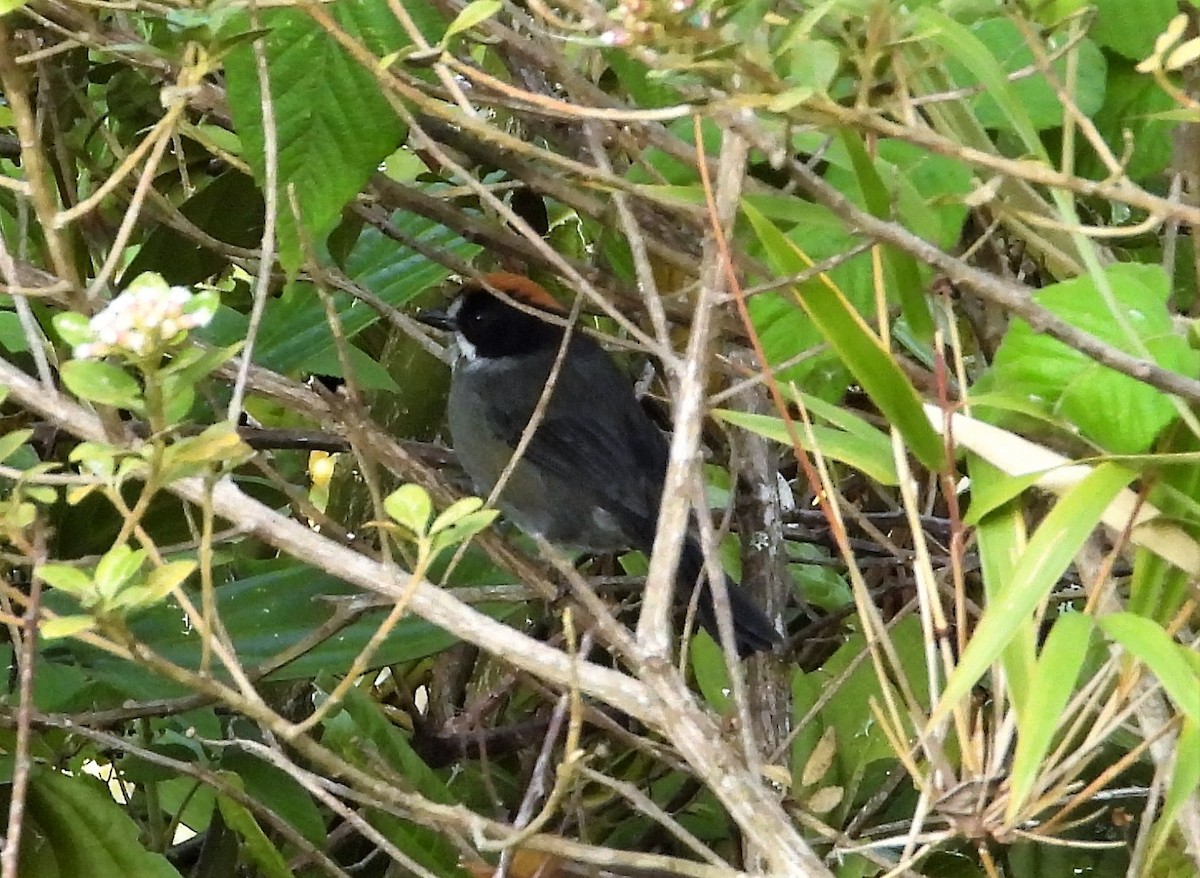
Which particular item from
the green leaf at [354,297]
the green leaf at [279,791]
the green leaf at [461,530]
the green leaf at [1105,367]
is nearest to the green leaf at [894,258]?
the green leaf at [1105,367]

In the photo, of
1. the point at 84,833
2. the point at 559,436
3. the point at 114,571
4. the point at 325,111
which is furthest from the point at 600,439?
the point at 114,571

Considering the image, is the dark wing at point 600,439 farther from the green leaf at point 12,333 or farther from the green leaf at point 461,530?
the green leaf at point 461,530

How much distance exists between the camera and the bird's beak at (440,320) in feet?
8.81

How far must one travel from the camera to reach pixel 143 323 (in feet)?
2.36

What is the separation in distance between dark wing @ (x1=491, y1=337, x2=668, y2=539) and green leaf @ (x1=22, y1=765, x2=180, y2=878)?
4.31 feet

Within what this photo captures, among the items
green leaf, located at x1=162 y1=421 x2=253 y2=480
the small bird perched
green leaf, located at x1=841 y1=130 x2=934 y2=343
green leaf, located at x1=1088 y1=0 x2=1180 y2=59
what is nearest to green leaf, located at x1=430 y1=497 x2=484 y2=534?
green leaf, located at x1=162 y1=421 x2=253 y2=480

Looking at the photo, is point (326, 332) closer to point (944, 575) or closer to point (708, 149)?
point (708, 149)

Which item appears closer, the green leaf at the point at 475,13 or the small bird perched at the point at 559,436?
the green leaf at the point at 475,13

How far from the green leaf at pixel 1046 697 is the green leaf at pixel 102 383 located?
57 cm

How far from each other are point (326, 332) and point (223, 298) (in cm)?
25

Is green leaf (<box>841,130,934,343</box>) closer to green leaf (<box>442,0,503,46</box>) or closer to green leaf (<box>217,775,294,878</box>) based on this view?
green leaf (<box>442,0,503,46</box>)

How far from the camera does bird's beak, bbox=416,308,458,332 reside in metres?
2.69

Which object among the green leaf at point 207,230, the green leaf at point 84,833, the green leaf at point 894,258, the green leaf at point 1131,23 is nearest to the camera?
the green leaf at point 894,258

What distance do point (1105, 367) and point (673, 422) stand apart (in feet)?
1.72
